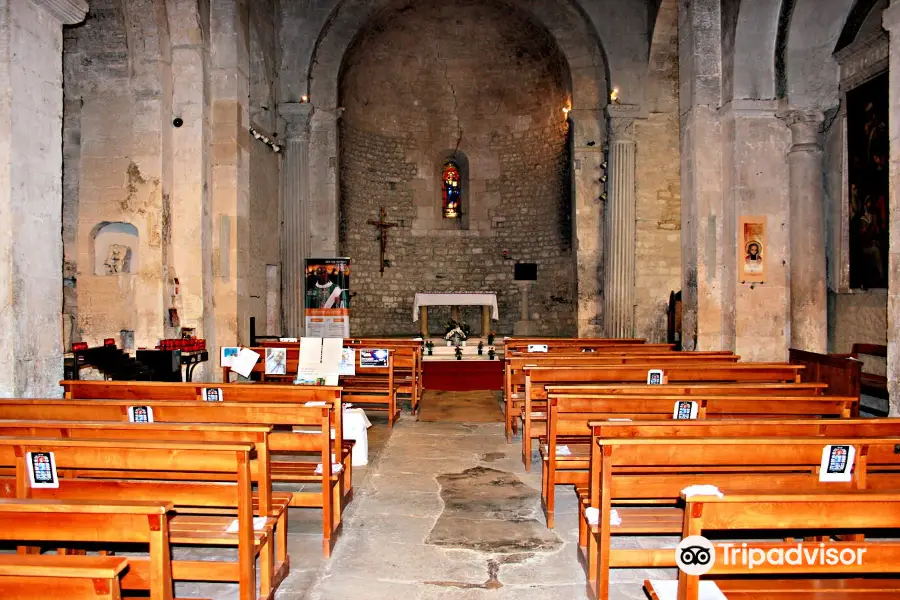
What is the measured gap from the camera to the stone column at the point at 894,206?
5.43m

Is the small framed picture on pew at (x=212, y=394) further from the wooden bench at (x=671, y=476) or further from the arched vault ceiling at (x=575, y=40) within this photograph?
the arched vault ceiling at (x=575, y=40)

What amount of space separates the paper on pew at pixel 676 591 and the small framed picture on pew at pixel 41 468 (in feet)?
8.20

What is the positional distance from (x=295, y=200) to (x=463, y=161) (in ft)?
19.1

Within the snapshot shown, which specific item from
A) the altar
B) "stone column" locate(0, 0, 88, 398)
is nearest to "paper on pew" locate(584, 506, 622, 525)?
"stone column" locate(0, 0, 88, 398)

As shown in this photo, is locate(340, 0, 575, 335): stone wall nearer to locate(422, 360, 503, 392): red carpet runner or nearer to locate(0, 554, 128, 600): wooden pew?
locate(422, 360, 503, 392): red carpet runner

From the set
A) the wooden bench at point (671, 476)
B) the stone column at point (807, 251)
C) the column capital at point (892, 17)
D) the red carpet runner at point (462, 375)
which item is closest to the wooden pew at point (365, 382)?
the red carpet runner at point (462, 375)

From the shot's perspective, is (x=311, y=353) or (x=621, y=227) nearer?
(x=311, y=353)

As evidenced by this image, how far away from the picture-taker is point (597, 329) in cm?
1434

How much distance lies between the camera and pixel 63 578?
5.70 feet

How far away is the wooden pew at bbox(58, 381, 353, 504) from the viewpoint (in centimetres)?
426

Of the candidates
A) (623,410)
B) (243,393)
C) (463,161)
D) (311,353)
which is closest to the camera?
(623,410)

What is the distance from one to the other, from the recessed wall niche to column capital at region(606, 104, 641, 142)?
959 cm

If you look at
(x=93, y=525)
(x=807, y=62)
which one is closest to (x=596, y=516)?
(x=93, y=525)

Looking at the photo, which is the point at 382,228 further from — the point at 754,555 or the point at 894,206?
the point at 754,555
